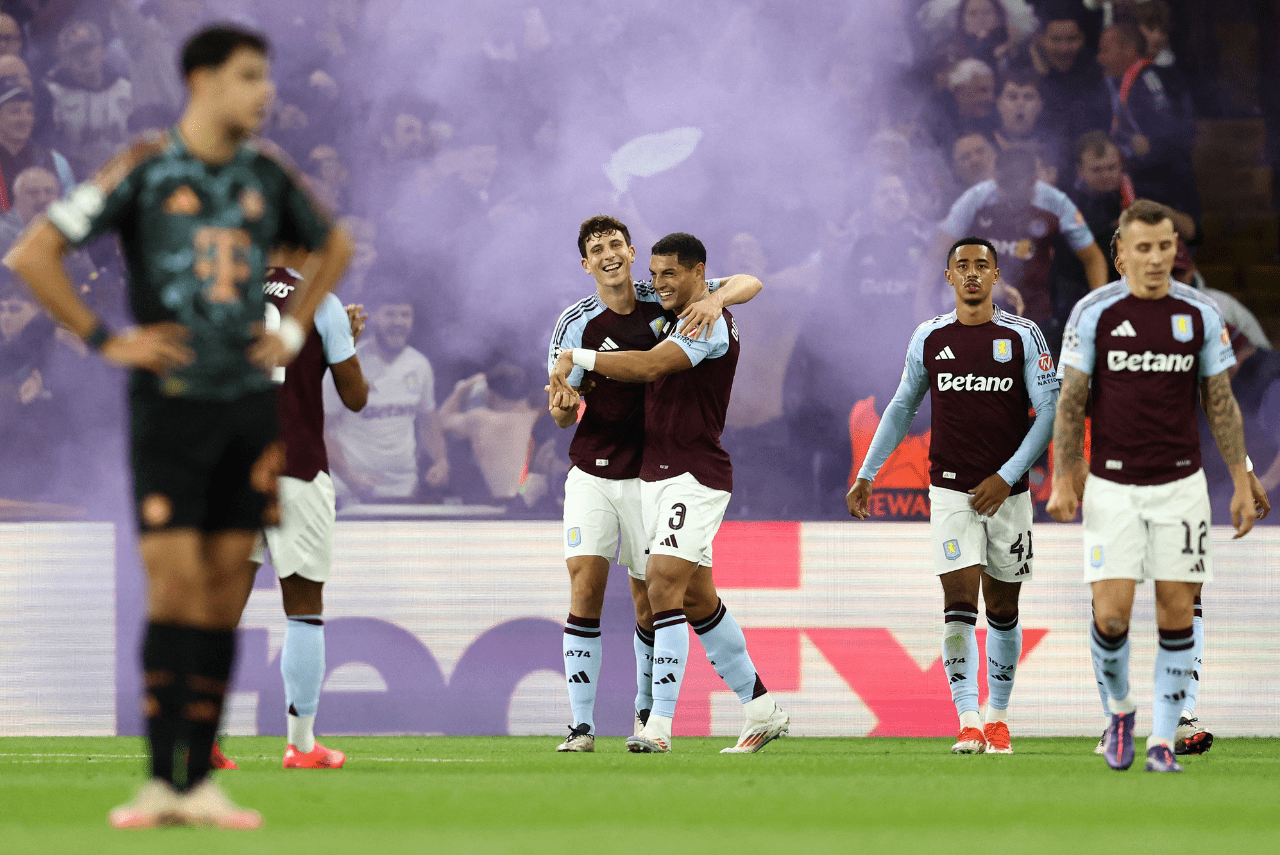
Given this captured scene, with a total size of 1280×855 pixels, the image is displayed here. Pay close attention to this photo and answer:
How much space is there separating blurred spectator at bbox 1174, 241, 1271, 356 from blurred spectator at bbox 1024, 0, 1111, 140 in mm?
953

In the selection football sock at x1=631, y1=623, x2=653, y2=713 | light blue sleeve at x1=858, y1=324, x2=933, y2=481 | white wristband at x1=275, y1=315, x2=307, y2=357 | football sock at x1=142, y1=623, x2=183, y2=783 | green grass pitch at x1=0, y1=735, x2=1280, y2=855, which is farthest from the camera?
football sock at x1=631, y1=623, x2=653, y2=713

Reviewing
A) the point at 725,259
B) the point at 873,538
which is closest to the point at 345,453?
the point at 725,259

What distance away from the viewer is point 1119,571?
4.93m

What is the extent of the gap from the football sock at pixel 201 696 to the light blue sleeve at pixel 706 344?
3.06 meters

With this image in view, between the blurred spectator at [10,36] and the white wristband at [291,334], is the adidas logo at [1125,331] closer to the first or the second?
the white wristband at [291,334]

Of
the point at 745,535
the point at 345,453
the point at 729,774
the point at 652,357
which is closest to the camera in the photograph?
the point at 729,774

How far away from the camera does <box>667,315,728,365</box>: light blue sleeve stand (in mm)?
5980

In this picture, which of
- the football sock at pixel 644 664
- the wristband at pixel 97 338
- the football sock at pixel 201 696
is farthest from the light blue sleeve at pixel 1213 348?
the wristband at pixel 97 338

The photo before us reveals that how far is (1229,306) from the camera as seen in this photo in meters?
8.83

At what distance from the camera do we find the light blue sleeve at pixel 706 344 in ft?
19.6

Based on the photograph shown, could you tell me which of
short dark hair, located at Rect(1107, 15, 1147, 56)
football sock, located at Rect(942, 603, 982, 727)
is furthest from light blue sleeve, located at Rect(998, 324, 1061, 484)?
short dark hair, located at Rect(1107, 15, 1147, 56)

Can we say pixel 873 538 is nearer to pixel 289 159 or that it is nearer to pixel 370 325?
pixel 370 325

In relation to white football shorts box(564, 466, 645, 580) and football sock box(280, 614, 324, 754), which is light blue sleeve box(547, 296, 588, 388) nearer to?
white football shorts box(564, 466, 645, 580)

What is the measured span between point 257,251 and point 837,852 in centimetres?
178
